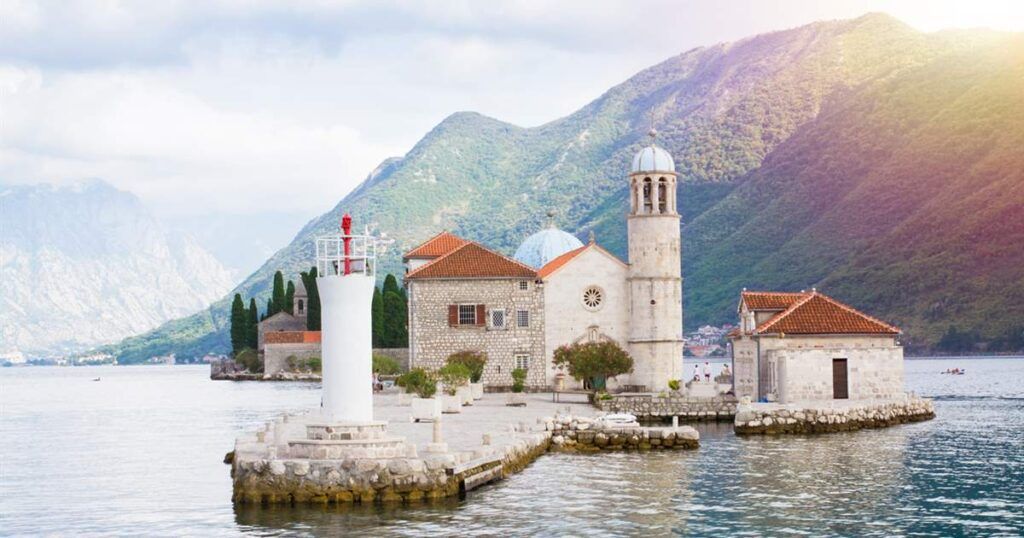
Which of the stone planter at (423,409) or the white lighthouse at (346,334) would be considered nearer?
the white lighthouse at (346,334)

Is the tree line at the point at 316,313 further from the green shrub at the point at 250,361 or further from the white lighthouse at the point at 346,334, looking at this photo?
the white lighthouse at the point at 346,334

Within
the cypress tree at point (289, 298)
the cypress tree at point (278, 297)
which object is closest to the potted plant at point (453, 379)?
the cypress tree at point (278, 297)

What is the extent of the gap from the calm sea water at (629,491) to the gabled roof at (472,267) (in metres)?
14.6

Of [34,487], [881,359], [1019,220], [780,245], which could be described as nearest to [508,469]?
[34,487]

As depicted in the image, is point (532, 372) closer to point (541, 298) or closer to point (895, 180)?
point (541, 298)

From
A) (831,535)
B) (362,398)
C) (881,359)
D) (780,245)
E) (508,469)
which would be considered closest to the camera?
(831,535)

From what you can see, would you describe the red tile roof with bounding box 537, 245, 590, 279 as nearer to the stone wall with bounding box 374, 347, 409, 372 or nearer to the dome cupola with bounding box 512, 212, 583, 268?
the dome cupola with bounding box 512, 212, 583, 268

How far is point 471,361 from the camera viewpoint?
58.3m

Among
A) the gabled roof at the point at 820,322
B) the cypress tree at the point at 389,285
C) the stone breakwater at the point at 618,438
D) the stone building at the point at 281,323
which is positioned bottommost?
the stone breakwater at the point at 618,438

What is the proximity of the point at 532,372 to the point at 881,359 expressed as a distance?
55.1ft

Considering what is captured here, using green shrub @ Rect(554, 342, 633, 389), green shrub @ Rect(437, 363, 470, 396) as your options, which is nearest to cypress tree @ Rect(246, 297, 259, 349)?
green shrub @ Rect(554, 342, 633, 389)

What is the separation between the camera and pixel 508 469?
31.5m

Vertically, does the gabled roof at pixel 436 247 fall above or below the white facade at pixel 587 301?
above

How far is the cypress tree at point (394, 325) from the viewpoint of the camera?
97750mm
